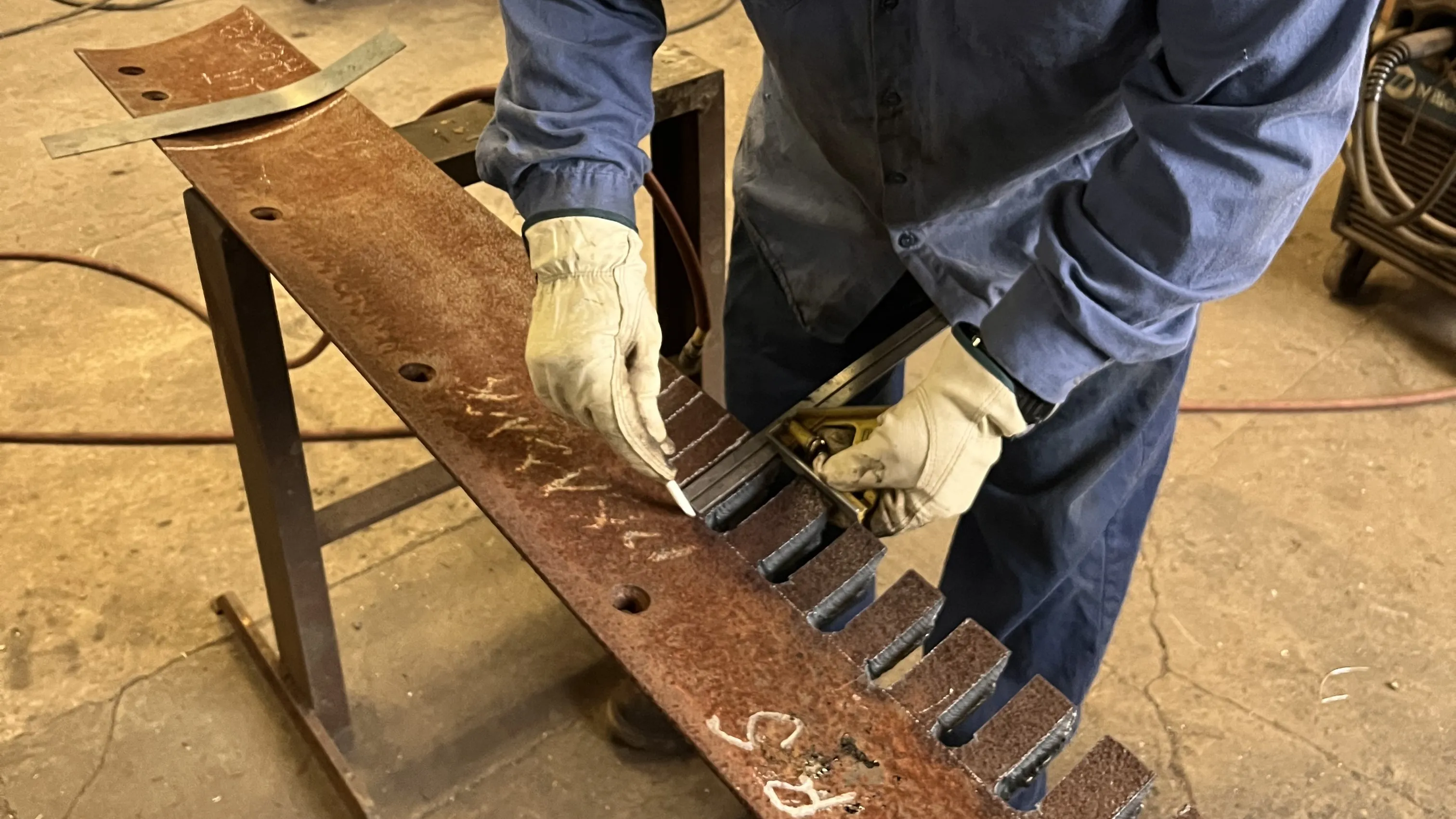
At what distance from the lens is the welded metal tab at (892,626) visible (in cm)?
82

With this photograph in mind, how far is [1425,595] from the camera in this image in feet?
6.65

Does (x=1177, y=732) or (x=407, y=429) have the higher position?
(x=407, y=429)

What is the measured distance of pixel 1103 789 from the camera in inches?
29.3

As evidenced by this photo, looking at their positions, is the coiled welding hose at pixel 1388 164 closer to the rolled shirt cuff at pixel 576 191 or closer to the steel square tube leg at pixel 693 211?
the steel square tube leg at pixel 693 211

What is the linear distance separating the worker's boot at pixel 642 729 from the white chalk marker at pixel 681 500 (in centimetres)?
88

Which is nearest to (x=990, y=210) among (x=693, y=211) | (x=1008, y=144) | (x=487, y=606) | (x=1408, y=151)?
(x=1008, y=144)

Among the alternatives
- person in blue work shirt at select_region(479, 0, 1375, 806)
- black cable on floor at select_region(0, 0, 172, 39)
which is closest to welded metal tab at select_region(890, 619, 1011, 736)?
person in blue work shirt at select_region(479, 0, 1375, 806)

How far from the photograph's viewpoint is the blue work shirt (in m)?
0.81

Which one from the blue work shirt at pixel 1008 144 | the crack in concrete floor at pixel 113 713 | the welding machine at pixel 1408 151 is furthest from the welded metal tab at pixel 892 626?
the welding machine at pixel 1408 151

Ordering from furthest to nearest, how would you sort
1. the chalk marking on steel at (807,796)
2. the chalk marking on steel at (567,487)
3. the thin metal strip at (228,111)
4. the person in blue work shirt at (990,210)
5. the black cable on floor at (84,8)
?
the black cable on floor at (84,8) < the thin metal strip at (228,111) < the chalk marking on steel at (567,487) < the person in blue work shirt at (990,210) < the chalk marking on steel at (807,796)

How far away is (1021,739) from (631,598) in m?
0.29

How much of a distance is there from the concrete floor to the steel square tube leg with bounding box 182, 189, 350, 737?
0.15 m

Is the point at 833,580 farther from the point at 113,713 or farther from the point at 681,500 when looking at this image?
the point at 113,713

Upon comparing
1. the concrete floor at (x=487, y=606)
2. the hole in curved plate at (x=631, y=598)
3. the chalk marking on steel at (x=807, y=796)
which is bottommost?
the concrete floor at (x=487, y=606)
